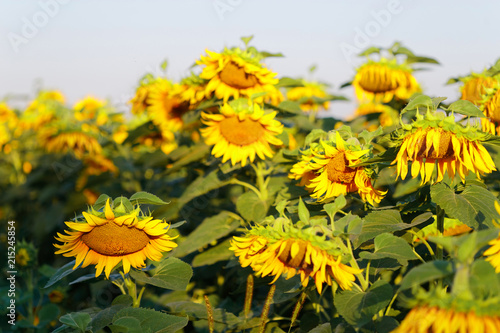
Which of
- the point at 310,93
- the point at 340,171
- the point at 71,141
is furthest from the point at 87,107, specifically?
the point at 340,171

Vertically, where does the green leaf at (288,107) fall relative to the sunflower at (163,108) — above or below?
below

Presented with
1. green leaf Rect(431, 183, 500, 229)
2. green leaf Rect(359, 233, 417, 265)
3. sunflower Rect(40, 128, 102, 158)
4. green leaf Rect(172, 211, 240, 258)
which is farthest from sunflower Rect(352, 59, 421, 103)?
sunflower Rect(40, 128, 102, 158)

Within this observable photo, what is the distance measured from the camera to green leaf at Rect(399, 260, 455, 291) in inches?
44.6

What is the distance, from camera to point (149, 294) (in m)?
3.44

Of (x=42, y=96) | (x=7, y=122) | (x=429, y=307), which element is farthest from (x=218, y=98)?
(x=42, y=96)

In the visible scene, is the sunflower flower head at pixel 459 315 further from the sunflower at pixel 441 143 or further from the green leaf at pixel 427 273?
the sunflower at pixel 441 143

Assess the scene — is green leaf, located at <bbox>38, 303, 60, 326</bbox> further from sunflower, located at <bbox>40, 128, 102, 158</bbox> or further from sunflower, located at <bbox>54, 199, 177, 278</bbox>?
sunflower, located at <bbox>40, 128, 102, 158</bbox>

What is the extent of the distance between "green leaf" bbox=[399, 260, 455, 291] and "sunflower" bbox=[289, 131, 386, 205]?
66 cm

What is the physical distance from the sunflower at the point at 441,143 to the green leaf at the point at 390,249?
231 millimetres

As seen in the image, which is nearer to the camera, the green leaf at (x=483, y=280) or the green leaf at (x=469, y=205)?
the green leaf at (x=483, y=280)

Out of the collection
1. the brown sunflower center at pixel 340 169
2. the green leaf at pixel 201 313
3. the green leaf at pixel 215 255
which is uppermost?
the brown sunflower center at pixel 340 169

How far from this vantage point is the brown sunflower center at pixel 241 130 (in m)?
2.57

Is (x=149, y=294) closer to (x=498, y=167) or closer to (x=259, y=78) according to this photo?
(x=259, y=78)

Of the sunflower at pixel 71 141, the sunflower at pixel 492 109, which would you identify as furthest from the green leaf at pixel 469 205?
the sunflower at pixel 71 141
